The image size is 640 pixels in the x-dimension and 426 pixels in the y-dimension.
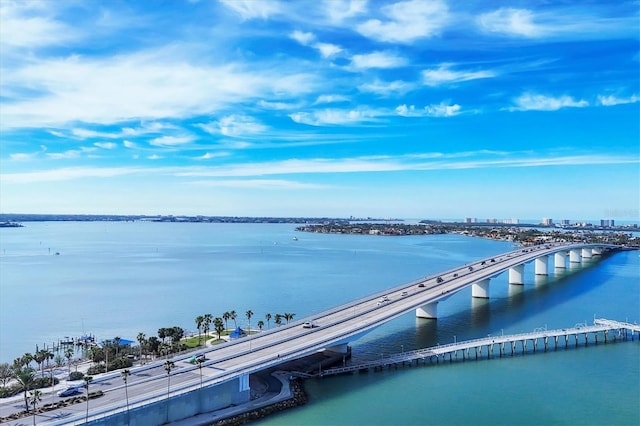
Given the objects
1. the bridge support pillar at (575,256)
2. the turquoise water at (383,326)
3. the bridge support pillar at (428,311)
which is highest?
the bridge support pillar at (575,256)

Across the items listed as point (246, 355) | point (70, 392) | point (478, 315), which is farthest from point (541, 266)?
point (70, 392)

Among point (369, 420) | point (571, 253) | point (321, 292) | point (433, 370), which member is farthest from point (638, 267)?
point (369, 420)

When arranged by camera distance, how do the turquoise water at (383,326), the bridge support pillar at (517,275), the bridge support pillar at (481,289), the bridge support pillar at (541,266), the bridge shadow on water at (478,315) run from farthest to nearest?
the bridge support pillar at (541,266) → the bridge support pillar at (517,275) → the bridge support pillar at (481,289) → the bridge shadow on water at (478,315) → the turquoise water at (383,326)

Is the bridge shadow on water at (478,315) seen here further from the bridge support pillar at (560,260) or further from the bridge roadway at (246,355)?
the bridge support pillar at (560,260)

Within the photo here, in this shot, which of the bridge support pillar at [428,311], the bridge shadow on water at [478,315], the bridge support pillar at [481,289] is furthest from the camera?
the bridge support pillar at [481,289]

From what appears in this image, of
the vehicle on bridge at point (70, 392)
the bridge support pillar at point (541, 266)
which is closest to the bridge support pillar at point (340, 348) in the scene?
the vehicle on bridge at point (70, 392)

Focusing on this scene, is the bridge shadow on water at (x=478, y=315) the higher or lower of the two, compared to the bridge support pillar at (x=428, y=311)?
lower

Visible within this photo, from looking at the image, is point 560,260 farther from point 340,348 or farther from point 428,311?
point 340,348
